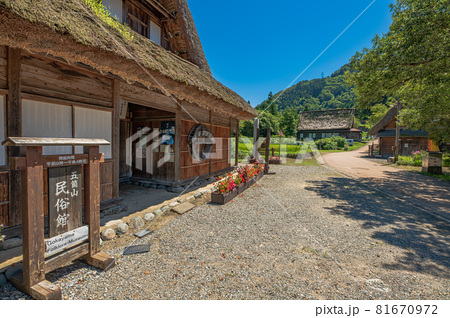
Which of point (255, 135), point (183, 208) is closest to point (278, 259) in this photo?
point (183, 208)

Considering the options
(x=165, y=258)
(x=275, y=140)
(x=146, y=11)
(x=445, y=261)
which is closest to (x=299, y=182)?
(x=445, y=261)

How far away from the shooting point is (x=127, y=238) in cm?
389

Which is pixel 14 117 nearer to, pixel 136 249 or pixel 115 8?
pixel 136 249

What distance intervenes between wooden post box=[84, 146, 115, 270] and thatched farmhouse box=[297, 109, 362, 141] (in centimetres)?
4536

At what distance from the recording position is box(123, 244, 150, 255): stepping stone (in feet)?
11.1

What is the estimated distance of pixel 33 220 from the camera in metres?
2.29

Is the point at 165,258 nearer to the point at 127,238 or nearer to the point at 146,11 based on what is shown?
the point at 127,238

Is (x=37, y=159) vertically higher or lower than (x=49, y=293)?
higher

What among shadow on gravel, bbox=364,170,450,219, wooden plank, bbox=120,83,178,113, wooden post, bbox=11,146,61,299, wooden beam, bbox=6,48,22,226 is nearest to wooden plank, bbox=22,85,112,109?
wooden beam, bbox=6,48,22,226

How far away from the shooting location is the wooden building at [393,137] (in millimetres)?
22339

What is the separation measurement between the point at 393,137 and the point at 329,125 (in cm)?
1909

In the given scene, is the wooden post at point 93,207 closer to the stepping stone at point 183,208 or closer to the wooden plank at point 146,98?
the stepping stone at point 183,208

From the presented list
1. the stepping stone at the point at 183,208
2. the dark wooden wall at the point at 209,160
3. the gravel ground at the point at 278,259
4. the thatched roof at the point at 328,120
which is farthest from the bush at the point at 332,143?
the stepping stone at the point at 183,208
